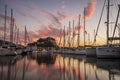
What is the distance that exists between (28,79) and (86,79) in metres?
4.37

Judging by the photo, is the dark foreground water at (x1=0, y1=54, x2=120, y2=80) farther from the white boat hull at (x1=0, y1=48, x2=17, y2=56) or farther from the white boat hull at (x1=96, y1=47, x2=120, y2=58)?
the white boat hull at (x1=0, y1=48, x2=17, y2=56)

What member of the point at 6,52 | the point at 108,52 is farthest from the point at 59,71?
the point at 6,52

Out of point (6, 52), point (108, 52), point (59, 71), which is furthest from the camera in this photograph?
point (6, 52)

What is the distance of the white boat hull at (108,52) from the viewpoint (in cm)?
4216

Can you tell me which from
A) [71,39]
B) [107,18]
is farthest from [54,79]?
[71,39]

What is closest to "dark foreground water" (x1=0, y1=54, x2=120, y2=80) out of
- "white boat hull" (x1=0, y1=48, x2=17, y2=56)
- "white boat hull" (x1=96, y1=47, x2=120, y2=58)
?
"white boat hull" (x1=96, y1=47, x2=120, y2=58)

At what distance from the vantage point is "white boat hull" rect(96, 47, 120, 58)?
1660 inches

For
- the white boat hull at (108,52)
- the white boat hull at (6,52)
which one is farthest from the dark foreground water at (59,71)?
the white boat hull at (6,52)

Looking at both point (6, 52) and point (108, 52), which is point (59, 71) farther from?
point (6, 52)

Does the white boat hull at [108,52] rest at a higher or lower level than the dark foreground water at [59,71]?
higher

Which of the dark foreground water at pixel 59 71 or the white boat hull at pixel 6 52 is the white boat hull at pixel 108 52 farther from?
the white boat hull at pixel 6 52

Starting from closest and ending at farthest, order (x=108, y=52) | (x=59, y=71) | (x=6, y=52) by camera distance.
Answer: (x=59, y=71)
(x=108, y=52)
(x=6, y=52)

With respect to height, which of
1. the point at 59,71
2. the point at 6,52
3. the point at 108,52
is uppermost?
the point at 108,52

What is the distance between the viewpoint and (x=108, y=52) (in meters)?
42.3
